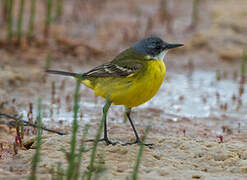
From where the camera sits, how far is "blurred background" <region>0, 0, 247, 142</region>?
25.1 feet

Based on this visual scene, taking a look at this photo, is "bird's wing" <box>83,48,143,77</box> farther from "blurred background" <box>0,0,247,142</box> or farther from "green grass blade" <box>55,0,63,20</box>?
"green grass blade" <box>55,0,63,20</box>

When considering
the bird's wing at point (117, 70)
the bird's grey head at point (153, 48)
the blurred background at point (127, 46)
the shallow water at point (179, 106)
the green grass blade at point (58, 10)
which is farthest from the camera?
the green grass blade at point (58, 10)

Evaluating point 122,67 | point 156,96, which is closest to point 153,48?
point 122,67

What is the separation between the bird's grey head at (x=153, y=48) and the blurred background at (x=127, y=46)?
1.35 m

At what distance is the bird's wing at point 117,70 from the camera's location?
5.50m

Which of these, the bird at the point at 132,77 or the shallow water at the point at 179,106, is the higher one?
the bird at the point at 132,77

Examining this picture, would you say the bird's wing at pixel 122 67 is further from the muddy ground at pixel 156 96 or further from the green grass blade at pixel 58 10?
the green grass blade at pixel 58 10

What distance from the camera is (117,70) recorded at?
573 cm

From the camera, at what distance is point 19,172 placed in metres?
4.09

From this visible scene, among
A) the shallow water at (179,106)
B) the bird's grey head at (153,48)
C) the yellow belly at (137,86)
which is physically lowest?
the shallow water at (179,106)

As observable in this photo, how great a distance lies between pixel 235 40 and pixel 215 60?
87cm

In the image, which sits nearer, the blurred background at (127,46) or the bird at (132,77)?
the bird at (132,77)

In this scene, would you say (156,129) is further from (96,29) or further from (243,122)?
(96,29)

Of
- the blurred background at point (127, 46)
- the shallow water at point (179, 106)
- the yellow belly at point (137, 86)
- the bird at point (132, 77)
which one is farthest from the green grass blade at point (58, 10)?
the yellow belly at point (137, 86)
